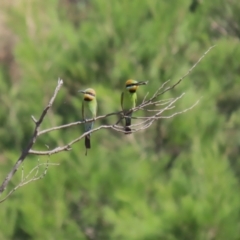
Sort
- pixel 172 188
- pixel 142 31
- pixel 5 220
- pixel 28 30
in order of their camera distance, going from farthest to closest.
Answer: pixel 28 30 → pixel 142 31 → pixel 5 220 → pixel 172 188

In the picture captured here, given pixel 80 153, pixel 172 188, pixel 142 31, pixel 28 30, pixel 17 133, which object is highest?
pixel 28 30

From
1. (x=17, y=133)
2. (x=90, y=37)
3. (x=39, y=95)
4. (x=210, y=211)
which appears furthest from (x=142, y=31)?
(x=210, y=211)

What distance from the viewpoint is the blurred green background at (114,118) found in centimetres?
430

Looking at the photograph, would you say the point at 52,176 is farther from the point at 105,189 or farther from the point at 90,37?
→ the point at 90,37

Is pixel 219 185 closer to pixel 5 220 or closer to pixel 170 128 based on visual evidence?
pixel 170 128

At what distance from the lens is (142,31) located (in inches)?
191

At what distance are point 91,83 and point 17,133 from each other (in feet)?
2.21

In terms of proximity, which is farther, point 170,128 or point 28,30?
point 28,30

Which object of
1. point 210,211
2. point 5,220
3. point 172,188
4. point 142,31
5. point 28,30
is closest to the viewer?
point 210,211

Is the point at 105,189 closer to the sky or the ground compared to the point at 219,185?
closer to the sky

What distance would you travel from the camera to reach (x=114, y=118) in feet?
15.9

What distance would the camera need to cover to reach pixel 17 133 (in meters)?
5.14

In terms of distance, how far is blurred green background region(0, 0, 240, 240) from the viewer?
4.30 meters

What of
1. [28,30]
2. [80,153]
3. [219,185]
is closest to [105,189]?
[80,153]
